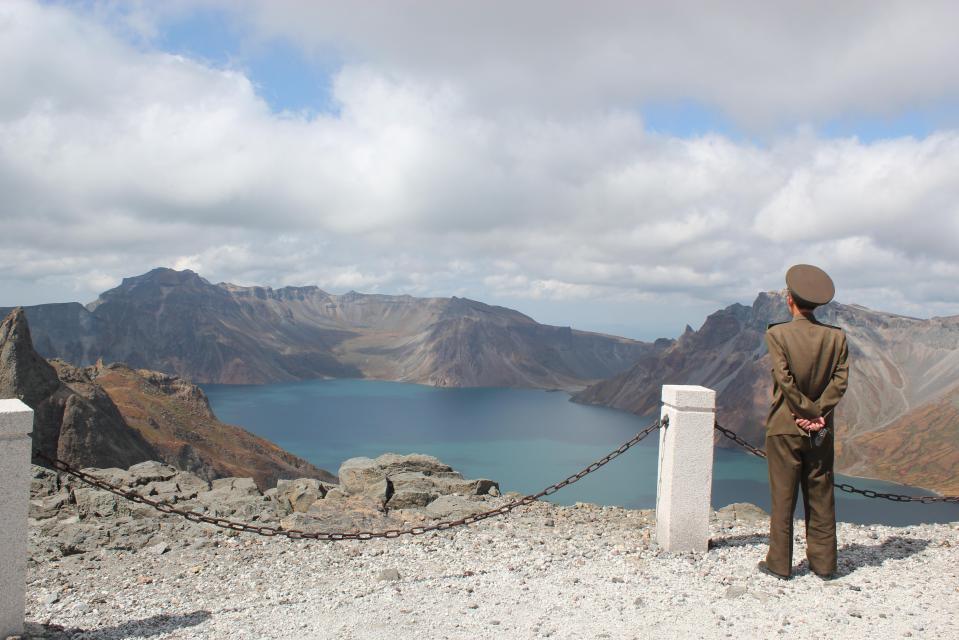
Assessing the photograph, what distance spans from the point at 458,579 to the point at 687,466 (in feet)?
9.32

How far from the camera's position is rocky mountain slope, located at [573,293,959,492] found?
4906 inches

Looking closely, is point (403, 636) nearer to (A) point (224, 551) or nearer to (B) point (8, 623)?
(B) point (8, 623)

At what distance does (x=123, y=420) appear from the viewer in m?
46.9

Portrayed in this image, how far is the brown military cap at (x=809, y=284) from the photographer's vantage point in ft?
23.4

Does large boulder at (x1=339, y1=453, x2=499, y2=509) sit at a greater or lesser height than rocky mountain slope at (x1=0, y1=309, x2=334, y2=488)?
greater

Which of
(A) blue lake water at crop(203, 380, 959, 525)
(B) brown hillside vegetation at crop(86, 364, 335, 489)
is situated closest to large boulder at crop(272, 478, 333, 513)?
(B) brown hillside vegetation at crop(86, 364, 335, 489)

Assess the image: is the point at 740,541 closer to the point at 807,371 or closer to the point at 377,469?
the point at 807,371

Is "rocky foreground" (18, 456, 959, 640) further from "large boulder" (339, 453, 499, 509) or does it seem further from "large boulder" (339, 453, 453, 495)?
"large boulder" (339, 453, 453, 495)

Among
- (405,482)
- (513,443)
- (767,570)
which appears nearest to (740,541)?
(767,570)

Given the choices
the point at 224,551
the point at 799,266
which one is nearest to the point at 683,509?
the point at 799,266

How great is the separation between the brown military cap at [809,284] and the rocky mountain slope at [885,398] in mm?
124066

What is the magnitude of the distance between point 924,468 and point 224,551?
138m

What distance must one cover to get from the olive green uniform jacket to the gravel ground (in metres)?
1.74

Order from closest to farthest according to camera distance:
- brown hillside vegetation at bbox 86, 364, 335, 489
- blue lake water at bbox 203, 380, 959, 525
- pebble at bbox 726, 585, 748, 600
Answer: pebble at bbox 726, 585, 748, 600
brown hillside vegetation at bbox 86, 364, 335, 489
blue lake water at bbox 203, 380, 959, 525
